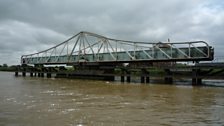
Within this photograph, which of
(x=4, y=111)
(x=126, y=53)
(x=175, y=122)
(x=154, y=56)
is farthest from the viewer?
(x=126, y=53)

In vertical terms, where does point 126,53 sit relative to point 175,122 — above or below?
above

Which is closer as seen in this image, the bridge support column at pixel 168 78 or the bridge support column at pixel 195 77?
the bridge support column at pixel 195 77

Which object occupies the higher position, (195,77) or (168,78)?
(195,77)

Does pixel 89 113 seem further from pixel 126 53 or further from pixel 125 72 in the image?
pixel 126 53

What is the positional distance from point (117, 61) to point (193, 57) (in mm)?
20861

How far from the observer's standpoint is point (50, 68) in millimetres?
98125

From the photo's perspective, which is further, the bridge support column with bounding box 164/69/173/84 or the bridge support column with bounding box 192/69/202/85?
the bridge support column with bounding box 164/69/173/84

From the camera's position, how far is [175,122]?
14.1 metres

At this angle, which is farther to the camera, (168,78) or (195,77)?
(168,78)

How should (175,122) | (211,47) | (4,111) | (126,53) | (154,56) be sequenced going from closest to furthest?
(175,122) → (4,111) → (211,47) → (154,56) → (126,53)

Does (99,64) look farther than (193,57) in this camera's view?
Yes

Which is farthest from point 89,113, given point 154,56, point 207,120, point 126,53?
point 126,53

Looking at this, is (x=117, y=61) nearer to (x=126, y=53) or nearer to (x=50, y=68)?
(x=126, y=53)

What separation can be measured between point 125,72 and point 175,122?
1888 inches
